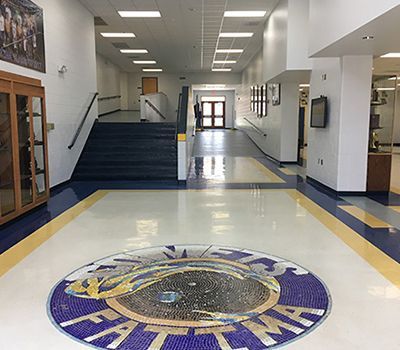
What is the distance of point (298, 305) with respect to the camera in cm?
307

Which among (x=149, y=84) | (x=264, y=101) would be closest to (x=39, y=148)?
(x=264, y=101)

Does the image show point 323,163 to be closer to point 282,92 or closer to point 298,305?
point 282,92

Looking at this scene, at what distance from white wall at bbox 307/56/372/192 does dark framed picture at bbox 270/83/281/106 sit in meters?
3.95

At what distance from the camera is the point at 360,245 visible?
14.9ft

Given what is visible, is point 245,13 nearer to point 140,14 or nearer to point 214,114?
point 140,14

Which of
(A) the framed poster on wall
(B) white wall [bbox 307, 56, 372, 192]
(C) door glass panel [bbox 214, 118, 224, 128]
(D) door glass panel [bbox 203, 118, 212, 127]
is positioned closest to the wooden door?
(D) door glass panel [bbox 203, 118, 212, 127]

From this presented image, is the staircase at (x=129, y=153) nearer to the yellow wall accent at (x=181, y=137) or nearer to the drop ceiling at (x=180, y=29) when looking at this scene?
the yellow wall accent at (x=181, y=137)

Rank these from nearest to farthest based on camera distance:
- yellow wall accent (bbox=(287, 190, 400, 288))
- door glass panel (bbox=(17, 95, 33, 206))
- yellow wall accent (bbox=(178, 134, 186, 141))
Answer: yellow wall accent (bbox=(287, 190, 400, 288))
door glass panel (bbox=(17, 95, 33, 206))
yellow wall accent (bbox=(178, 134, 186, 141))

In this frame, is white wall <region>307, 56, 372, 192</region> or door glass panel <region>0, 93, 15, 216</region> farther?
white wall <region>307, 56, 372, 192</region>

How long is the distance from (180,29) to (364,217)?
29.8 feet

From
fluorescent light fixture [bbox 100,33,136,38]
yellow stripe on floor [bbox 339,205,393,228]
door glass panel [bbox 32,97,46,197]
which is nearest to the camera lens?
yellow stripe on floor [bbox 339,205,393,228]

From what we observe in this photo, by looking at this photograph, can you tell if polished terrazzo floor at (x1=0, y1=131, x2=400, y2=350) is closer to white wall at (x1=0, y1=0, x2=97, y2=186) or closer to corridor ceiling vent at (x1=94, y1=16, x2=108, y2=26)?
white wall at (x1=0, y1=0, x2=97, y2=186)

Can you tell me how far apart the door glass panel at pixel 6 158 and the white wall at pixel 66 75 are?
1.16 metres

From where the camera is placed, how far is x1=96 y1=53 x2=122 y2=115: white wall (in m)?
17.9
